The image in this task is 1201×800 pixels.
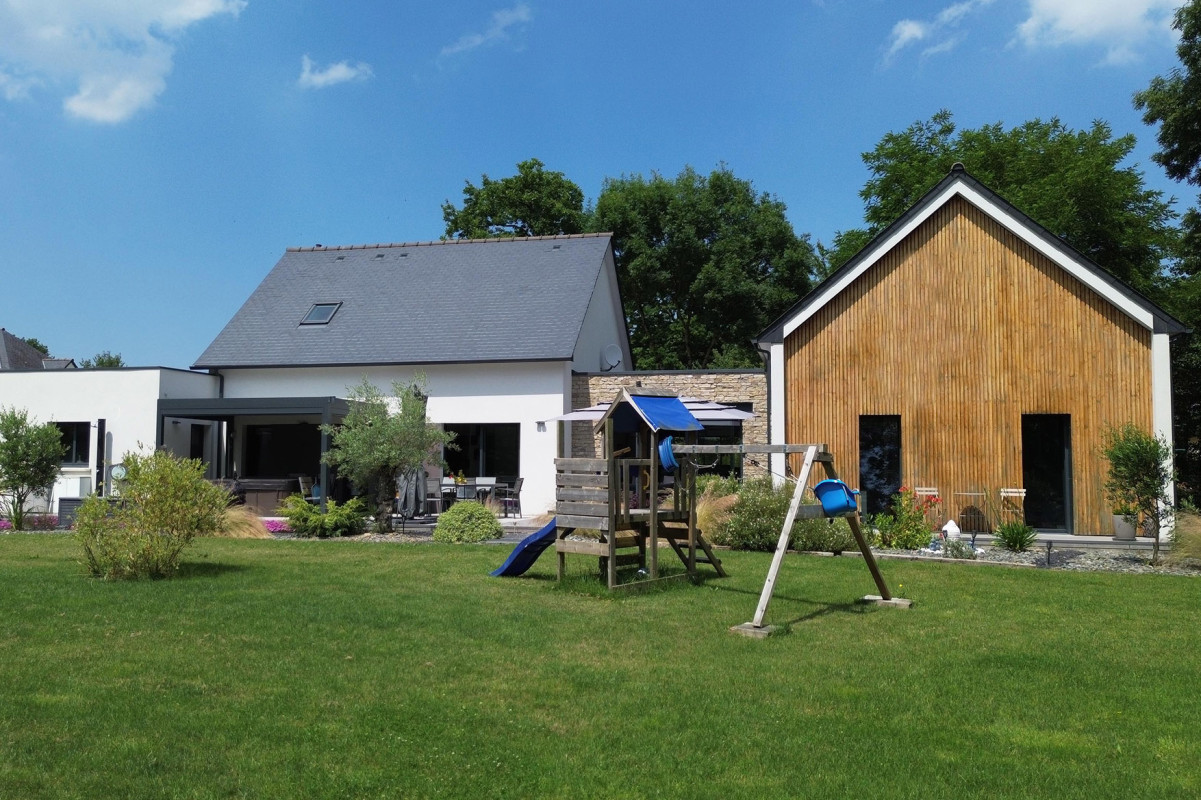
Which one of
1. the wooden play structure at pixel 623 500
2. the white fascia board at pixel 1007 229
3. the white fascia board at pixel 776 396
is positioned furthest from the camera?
the white fascia board at pixel 776 396

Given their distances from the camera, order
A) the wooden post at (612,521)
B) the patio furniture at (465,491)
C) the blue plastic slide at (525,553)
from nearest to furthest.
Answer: the wooden post at (612,521), the blue plastic slide at (525,553), the patio furniture at (465,491)

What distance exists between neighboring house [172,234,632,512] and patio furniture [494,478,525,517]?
A: 19.5 inches

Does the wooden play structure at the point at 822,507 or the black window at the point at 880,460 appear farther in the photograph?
the black window at the point at 880,460

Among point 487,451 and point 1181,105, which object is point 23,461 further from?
point 1181,105

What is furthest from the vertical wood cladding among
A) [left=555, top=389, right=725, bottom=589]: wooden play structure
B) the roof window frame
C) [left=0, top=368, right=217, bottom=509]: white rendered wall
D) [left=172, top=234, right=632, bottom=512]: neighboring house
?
[left=0, top=368, right=217, bottom=509]: white rendered wall

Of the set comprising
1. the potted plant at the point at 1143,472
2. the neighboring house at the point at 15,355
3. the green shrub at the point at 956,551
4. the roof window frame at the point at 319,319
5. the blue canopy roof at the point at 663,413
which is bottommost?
the green shrub at the point at 956,551

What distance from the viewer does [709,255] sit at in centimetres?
3812

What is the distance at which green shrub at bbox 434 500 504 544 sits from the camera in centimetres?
1576

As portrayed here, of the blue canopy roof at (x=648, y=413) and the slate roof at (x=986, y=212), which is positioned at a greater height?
the slate roof at (x=986, y=212)

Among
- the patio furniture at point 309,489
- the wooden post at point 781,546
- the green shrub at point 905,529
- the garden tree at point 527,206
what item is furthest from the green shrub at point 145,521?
the garden tree at point 527,206

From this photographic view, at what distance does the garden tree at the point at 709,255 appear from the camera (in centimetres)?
3716

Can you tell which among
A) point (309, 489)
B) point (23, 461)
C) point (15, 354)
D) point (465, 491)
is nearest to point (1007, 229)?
point (465, 491)

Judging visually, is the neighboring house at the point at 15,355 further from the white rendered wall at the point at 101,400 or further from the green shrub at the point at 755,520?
the green shrub at the point at 755,520

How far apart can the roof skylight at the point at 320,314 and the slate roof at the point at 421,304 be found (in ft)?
0.60
